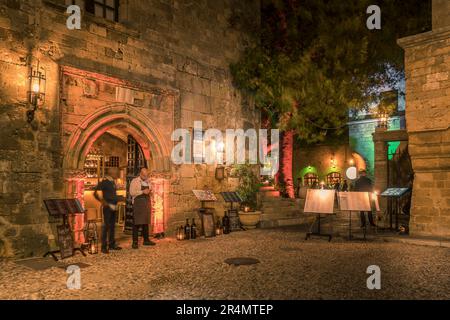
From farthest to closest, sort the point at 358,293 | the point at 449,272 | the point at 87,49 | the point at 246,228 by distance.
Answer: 1. the point at 246,228
2. the point at 87,49
3. the point at 449,272
4. the point at 358,293

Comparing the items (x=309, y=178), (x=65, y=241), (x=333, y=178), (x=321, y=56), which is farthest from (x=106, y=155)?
(x=309, y=178)

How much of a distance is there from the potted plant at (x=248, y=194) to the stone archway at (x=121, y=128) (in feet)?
9.45

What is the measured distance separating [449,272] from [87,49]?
25.0ft

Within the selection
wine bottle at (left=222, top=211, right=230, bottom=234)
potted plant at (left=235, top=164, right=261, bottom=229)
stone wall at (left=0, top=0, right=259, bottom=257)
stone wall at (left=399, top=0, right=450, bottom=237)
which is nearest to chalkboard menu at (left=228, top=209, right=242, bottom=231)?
wine bottle at (left=222, top=211, right=230, bottom=234)

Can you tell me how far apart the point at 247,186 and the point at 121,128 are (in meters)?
4.43

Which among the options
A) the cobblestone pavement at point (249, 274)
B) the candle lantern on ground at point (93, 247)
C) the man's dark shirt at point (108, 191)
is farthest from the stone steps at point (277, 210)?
the candle lantern on ground at point (93, 247)

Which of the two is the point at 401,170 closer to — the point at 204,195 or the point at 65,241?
the point at 204,195

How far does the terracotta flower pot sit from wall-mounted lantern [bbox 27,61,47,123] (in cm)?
628

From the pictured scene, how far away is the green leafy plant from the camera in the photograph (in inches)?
481

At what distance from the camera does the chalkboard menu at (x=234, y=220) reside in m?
11.2

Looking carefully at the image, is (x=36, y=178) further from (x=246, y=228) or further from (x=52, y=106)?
(x=246, y=228)

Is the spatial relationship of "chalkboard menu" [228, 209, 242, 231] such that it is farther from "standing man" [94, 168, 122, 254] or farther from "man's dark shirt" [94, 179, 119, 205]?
"man's dark shirt" [94, 179, 119, 205]

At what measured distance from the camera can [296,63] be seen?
13578 mm

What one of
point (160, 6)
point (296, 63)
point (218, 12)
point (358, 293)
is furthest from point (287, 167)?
point (358, 293)
